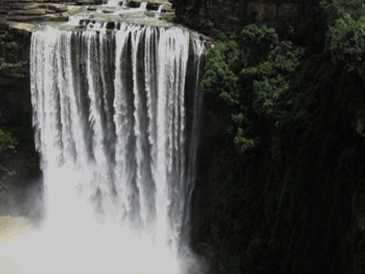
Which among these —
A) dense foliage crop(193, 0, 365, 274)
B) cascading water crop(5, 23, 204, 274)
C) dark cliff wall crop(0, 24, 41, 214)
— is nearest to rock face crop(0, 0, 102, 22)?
dark cliff wall crop(0, 24, 41, 214)

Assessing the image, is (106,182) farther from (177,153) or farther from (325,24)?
(325,24)

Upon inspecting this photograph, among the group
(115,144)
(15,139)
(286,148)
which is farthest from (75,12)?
(286,148)

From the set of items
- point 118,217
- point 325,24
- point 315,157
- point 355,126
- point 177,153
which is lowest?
point 118,217

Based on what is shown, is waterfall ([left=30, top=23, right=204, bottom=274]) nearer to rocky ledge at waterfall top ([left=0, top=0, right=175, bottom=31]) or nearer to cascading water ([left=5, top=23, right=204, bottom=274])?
cascading water ([left=5, top=23, right=204, bottom=274])

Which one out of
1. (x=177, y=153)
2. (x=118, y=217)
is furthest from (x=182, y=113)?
(x=118, y=217)

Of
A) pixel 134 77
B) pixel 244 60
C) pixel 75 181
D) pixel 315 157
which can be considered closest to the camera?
pixel 315 157

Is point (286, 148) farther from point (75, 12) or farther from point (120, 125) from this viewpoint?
point (75, 12)
